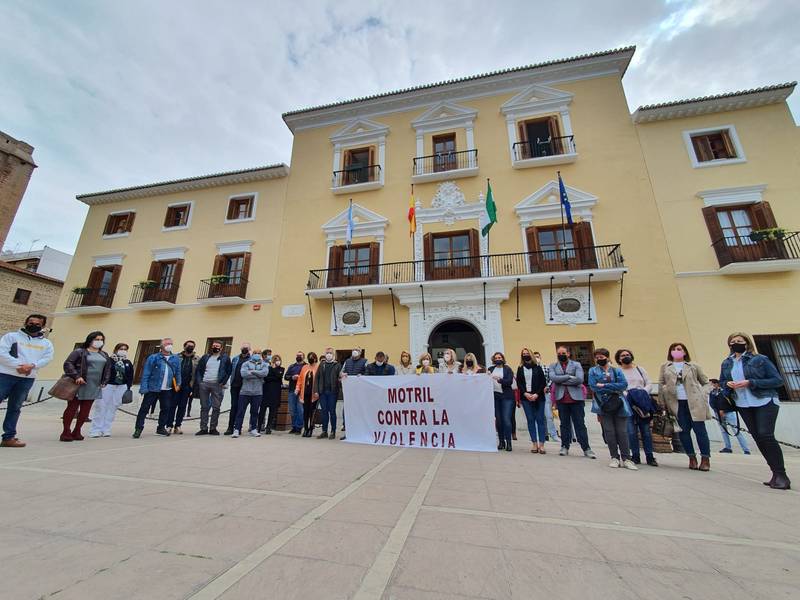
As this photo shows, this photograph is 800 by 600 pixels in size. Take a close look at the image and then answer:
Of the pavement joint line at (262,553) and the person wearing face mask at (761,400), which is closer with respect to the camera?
the pavement joint line at (262,553)

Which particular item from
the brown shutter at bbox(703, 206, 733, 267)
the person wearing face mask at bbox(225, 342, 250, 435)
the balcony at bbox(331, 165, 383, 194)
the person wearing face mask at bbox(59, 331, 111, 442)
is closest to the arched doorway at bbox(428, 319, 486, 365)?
the balcony at bbox(331, 165, 383, 194)

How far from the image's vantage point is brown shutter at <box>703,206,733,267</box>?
9.75m

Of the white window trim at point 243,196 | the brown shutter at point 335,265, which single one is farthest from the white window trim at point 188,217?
the brown shutter at point 335,265

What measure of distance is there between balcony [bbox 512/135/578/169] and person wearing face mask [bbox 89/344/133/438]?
12829mm

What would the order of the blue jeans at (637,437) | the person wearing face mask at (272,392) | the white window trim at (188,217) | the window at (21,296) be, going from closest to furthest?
the blue jeans at (637,437)
the person wearing face mask at (272,392)
the white window trim at (188,217)
the window at (21,296)

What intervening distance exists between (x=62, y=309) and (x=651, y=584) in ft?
68.7

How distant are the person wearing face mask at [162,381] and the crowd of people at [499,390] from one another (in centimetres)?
2

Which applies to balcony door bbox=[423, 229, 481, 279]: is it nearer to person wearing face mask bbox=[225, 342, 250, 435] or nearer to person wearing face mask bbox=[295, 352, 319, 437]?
person wearing face mask bbox=[295, 352, 319, 437]

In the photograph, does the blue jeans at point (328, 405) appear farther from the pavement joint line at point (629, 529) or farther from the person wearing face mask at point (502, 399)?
the pavement joint line at point (629, 529)

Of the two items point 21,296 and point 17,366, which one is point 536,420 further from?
point 21,296

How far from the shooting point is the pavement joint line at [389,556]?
4.62 feet

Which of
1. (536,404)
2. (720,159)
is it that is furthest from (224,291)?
(720,159)

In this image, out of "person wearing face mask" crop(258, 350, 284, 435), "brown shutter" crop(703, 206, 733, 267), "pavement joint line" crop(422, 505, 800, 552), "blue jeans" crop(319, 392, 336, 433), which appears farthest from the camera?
"brown shutter" crop(703, 206, 733, 267)

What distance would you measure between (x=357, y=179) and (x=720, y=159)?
1281cm
